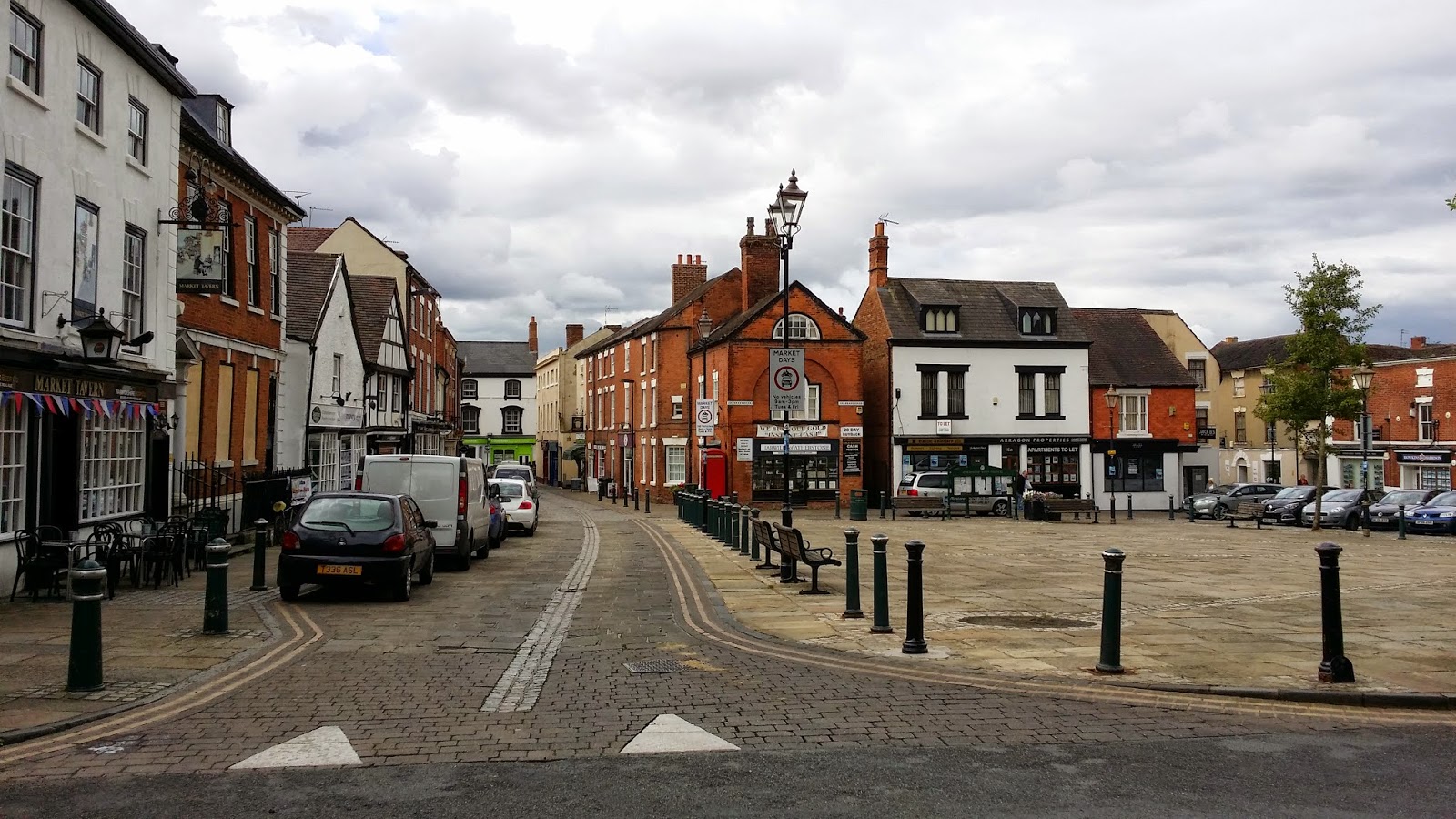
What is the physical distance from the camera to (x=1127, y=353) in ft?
169

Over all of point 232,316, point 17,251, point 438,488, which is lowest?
point 438,488

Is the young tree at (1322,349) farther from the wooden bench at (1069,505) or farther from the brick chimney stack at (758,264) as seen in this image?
the brick chimney stack at (758,264)

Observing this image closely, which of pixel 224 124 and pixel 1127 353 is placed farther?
pixel 1127 353

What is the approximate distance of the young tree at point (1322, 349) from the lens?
33.5m

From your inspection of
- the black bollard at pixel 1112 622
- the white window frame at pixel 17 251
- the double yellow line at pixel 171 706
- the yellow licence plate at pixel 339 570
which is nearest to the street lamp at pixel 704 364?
the yellow licence plate at pixel 339 570

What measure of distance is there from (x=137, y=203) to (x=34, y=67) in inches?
130

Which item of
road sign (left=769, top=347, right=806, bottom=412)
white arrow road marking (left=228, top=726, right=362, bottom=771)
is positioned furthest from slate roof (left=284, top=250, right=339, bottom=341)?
white arrow road marking (left=228, top=726, right=362, bottom=771)

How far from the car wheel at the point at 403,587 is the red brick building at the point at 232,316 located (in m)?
8.35

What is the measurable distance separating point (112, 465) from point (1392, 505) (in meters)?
35.3

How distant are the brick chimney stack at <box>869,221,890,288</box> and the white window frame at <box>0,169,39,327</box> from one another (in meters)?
38.0

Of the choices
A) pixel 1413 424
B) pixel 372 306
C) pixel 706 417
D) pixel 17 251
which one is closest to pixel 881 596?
pixel 17 251

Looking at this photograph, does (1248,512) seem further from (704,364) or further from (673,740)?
(673,740)

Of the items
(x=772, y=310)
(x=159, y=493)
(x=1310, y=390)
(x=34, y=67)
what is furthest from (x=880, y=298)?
(x=34, y=67)

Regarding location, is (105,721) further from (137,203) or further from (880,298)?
(880,298)
